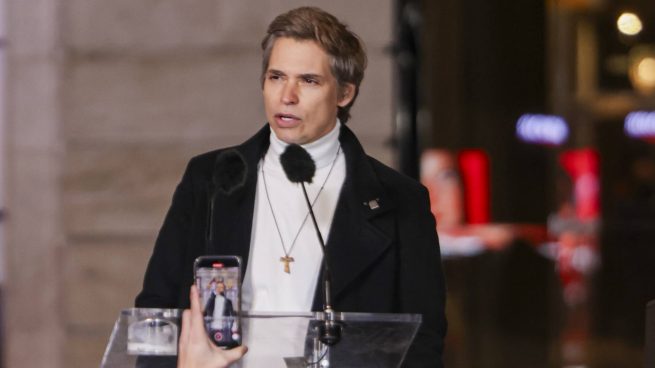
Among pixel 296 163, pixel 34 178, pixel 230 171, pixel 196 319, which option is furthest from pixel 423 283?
pixel 34 178

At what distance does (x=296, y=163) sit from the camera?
2.76 meters

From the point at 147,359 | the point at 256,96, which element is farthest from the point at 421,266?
the point at 256,96

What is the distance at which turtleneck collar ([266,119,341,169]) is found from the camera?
9.35 ft

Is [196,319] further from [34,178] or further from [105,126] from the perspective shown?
[34,178]

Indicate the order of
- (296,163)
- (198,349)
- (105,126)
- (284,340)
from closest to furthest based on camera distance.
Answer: (198,349)
(284,340)
(296,163)
(105,126)

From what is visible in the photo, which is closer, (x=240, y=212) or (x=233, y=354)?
(x=233, y=354)

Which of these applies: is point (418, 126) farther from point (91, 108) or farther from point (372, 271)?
point (372, 271)

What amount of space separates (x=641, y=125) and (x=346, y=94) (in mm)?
8473

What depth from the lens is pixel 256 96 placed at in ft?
16.5

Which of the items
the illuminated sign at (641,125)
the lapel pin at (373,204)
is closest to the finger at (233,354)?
the lapel pin at (373,204)

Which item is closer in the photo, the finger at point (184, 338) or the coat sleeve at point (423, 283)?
the finger at point (184, 338)

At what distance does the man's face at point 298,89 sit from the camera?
9.16ft

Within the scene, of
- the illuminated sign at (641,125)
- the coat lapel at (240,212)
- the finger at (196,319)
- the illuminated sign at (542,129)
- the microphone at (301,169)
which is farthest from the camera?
the illuminated sign at (641,125)

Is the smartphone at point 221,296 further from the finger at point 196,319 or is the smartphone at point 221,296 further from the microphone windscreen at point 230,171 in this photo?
the microphone windscreen at point 230,171
